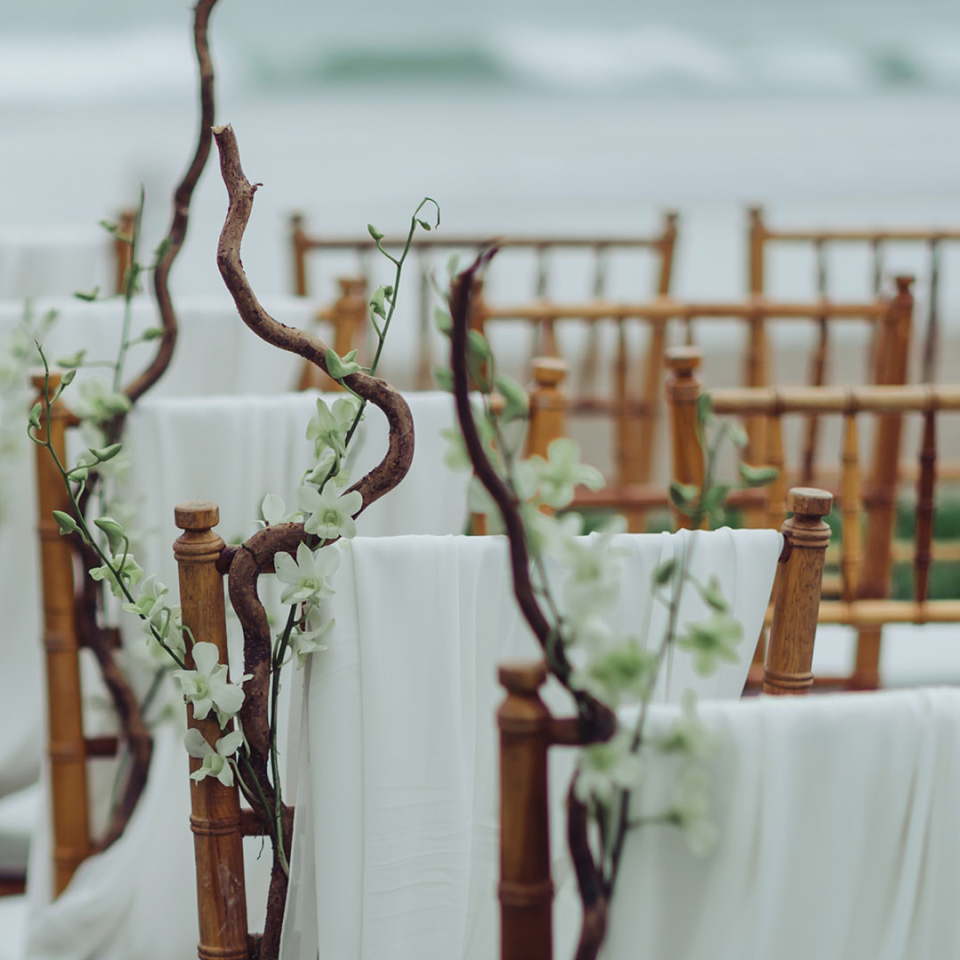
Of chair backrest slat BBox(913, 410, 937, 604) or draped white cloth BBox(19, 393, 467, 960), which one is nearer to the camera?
draped white cloth BBox(19, 393, 467, 960)

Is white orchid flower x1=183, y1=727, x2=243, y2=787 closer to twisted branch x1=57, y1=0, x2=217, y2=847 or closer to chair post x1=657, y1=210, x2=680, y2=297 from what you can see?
twisted branch x1=57, y1=0, x2=217, y2=847

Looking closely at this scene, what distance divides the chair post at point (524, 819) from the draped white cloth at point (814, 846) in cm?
4

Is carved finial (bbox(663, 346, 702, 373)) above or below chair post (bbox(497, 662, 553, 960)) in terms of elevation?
above

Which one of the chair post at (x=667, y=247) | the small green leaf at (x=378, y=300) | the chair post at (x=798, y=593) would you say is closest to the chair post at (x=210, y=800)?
the small green leaf at (x=378, y=300)

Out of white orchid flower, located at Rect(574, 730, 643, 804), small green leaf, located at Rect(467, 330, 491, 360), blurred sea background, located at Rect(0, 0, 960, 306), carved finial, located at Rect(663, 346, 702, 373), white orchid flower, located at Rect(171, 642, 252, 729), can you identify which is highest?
blurred sea background, located at Rect(0, 0, 960, 306)

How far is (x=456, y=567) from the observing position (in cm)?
70

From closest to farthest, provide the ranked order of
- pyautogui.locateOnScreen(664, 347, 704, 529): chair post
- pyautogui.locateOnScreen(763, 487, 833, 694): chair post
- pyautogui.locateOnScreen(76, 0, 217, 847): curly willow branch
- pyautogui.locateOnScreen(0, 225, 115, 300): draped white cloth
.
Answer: pyautogui.locateOnScreen(763, 487, 833, 694): chair post, pyautogui.locateOnScreen(76, 0, 217, 847): curly willow branch, pyautogui.locateOnScreen(664, 347, 704, 529): chair post, pyautogui.locateOnScreen(0, 225, 115, 300): draped white cloth

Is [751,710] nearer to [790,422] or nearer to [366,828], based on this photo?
[366,828]

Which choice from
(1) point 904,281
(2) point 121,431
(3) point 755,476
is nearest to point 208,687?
(3) point 755,476

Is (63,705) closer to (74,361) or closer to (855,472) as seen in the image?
(74,361)

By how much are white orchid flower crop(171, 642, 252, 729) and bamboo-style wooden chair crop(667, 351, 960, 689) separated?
23.9 inches

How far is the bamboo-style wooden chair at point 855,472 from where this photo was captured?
3.70 ft

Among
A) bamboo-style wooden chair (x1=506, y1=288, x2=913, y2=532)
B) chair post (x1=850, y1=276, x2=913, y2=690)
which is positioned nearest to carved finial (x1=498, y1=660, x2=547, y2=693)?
bamboo-style wooden chair (x1=506, y1=288, x2=913, y2=532)

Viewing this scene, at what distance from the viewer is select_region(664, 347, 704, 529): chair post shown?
3.82 feet
